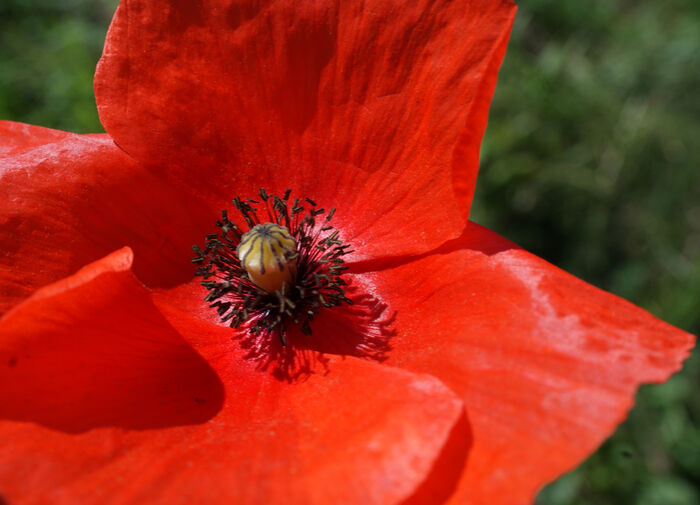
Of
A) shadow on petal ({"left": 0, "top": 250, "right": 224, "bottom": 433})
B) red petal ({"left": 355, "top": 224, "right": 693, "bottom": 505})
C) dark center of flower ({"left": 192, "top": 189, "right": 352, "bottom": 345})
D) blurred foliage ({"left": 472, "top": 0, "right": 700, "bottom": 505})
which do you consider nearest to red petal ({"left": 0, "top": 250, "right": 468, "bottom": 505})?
shadow on petal ({"left": 0, "top": 250, "right": 224, "bottom": 433})

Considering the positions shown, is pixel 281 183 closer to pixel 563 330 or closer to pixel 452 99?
pixel 452 99

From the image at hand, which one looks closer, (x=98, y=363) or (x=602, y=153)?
(x=98, y=363)

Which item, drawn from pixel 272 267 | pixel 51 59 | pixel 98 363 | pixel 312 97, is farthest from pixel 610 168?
pixel 51 59

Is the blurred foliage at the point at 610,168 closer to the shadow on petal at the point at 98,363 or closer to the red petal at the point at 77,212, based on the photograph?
the red petal at the point at 77,212

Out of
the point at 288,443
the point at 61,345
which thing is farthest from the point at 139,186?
the point at 288,443

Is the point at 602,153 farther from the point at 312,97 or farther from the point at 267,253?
the point at 267,253

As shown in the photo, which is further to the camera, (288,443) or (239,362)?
(239,362)
